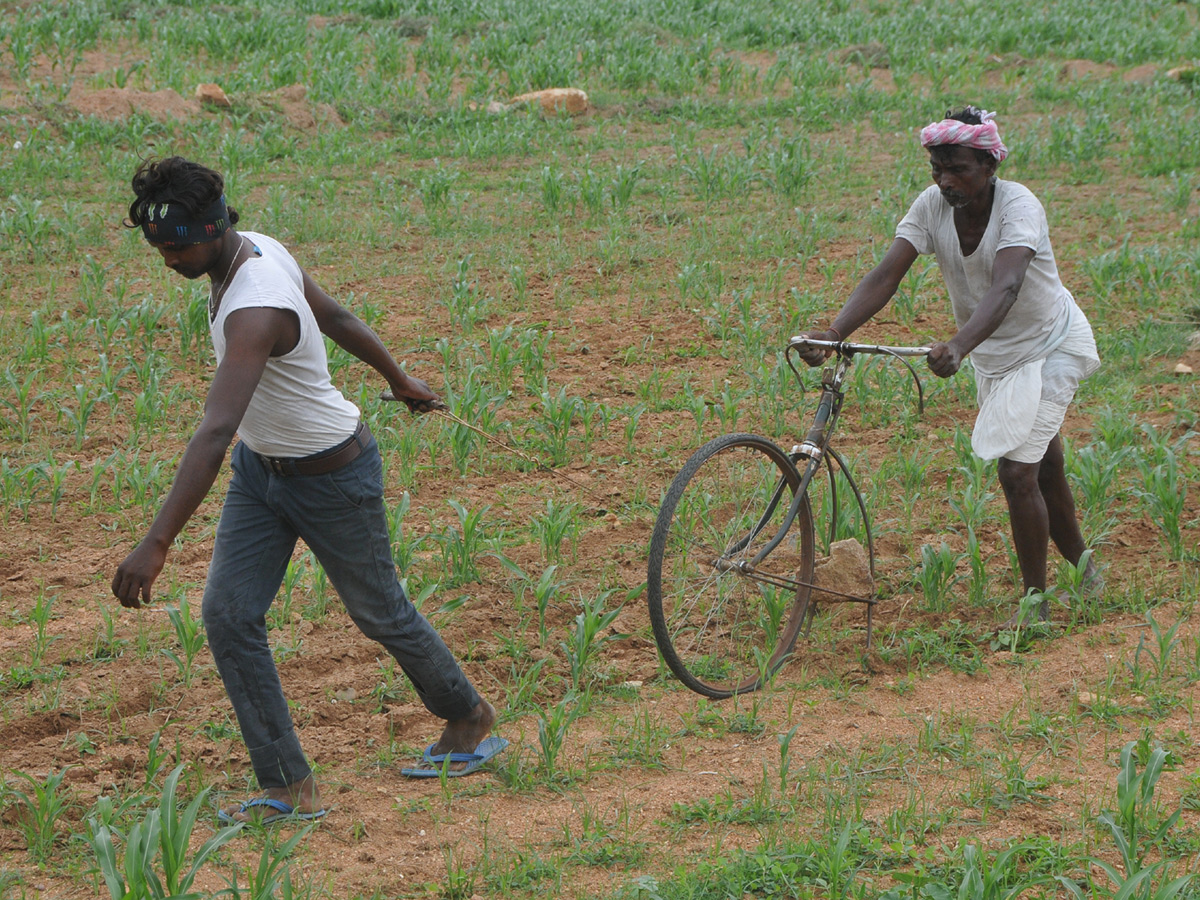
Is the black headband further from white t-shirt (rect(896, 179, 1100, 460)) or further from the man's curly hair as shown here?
white t-shirt (rect(896, 179, 1100, 460))

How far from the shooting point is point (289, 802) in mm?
3826

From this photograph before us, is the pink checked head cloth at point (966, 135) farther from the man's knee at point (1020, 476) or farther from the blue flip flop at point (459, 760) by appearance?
the blue flip flop at point (459, 760)

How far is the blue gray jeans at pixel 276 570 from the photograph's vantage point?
12.1ft

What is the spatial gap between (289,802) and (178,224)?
176cm

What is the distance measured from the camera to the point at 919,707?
466 cm

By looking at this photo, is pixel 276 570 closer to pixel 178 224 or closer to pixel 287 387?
pixel 287 387

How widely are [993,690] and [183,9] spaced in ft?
51.3

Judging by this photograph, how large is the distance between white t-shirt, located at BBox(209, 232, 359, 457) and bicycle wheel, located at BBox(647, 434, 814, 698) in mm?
1506

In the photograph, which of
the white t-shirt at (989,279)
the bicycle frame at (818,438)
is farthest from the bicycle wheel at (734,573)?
the white t-shirt at (989,279)

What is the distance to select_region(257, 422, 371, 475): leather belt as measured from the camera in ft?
12.1

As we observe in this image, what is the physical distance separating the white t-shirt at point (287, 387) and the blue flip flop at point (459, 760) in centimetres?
118

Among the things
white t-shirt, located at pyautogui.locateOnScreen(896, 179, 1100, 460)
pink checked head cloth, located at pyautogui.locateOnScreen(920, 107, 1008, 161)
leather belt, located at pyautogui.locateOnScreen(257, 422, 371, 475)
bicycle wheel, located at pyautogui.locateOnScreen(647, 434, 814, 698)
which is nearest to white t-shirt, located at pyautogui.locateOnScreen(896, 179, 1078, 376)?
white t-shirt, located at pyautogui.locateOnScreen(896, 179, 1100, 460)

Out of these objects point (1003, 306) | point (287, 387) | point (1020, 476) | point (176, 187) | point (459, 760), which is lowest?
point (459, 760)

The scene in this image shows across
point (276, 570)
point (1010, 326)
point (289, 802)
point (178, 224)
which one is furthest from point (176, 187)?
point (1010, 326)
